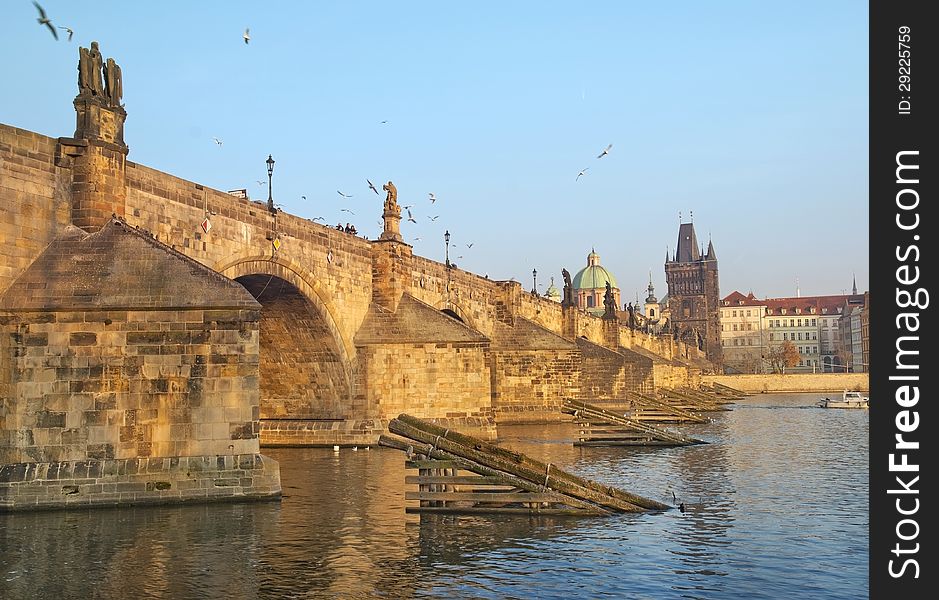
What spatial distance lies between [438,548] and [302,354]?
67.1 feet

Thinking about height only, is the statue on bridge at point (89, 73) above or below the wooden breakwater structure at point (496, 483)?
above

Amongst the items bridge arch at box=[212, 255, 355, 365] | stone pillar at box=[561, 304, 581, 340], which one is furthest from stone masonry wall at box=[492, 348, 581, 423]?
bridge arch at box=[212, 255, 355, 365]

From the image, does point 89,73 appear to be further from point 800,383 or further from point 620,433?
point 800,383

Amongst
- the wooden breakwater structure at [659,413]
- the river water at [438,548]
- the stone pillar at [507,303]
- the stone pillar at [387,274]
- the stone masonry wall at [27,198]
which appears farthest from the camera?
the stone pillar at [507,303]

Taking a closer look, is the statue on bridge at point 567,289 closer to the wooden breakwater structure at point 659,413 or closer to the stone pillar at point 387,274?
the wooden breakwater structure at point 659,413

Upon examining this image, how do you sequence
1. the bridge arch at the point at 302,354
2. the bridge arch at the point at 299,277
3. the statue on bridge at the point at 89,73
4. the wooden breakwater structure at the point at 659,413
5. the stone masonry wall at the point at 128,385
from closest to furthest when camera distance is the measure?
the stone masonry wall at the point at 128,385
the statue on bridge at the point at 89,73
the bridge arch at the point at 299,277
the bridge arch at the point at 302,354
the wooden breakwater structure at the point at 659,413

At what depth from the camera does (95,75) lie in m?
20.3

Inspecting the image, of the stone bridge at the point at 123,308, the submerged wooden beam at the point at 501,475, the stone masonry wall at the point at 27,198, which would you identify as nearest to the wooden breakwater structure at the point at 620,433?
the stone bridge at the point at 123,308

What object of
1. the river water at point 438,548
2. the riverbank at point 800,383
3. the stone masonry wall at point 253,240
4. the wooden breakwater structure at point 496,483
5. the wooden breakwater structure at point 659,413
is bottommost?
the riverbank at point 800,383

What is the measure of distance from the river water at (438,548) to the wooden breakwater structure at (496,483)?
0.35m

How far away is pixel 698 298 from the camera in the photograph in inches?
7264

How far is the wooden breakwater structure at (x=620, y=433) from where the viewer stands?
34.0 meters

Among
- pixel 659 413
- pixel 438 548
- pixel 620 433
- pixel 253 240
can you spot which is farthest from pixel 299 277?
pixel 659 413
